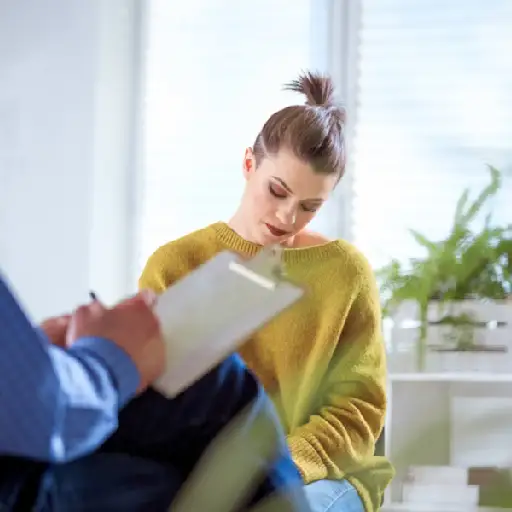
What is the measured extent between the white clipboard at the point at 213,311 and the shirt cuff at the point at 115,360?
0.09 ft

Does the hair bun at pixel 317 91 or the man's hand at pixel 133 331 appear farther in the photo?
the hair bun at pixel 317 91

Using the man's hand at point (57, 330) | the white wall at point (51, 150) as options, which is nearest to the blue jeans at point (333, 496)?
the man's hand at point (57, 330)

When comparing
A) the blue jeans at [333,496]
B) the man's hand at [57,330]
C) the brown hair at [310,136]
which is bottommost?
the blue jeans at [333,496]

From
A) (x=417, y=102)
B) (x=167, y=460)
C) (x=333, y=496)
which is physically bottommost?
(x=333, y=496)

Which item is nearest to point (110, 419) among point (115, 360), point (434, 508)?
point (115, 360)

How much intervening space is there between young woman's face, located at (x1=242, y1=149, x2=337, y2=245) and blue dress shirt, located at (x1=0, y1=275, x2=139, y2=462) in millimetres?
754

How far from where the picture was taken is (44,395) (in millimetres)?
360

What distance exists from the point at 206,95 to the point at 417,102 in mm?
460

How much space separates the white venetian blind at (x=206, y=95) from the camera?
1.75 meters

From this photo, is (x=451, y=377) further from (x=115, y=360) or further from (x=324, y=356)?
(x=115, y=360)

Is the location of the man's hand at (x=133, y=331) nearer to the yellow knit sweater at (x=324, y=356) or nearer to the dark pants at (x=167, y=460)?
the dark pants at (x=167, y=460)

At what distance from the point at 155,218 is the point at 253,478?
136 centimetres

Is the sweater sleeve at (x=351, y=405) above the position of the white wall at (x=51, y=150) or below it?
below

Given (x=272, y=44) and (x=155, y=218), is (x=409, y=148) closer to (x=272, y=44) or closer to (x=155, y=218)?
(x=272, y=44)
